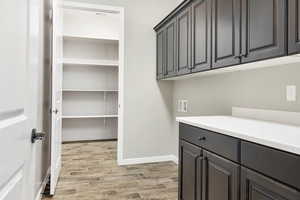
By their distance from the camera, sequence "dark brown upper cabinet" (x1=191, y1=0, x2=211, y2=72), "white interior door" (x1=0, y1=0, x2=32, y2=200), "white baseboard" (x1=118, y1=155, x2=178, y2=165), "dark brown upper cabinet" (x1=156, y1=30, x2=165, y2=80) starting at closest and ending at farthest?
1. "white interior door" (x1=0, y1=0, x2=32, y2=200)
2. "dark brown upper cabinet" (x1=191, y1=0, x2=211, y2=72)
3. "dark brown upper cabinet" (x1=156, y1=30, x2=165, y2=80)
4. "white baseboard" (x1=118, y1=155, x2=178, y2=165)

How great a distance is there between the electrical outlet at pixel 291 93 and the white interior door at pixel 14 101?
1.71 meters

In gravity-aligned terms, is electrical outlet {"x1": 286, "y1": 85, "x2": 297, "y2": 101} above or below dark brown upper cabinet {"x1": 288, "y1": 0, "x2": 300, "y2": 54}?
below

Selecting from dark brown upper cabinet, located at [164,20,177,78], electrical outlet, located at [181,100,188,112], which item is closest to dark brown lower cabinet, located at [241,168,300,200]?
dark brown upper cabinet, located at [164,20,177,78]

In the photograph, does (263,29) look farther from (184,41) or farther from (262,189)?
(184,41)

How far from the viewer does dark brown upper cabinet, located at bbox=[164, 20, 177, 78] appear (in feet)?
9.80

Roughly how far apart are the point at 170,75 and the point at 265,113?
1.49m

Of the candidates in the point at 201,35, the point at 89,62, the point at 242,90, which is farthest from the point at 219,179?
the point at 89,62

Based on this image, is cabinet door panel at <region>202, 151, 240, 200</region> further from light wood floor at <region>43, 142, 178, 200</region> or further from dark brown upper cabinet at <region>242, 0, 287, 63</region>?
light wood floor at <region>43, 142, 178, 200</region>

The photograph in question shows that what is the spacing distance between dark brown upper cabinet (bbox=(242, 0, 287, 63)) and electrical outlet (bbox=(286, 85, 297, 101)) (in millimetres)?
371

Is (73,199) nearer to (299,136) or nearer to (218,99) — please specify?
(218,99)

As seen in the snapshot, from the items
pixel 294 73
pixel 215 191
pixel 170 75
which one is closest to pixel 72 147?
pixel 170 75

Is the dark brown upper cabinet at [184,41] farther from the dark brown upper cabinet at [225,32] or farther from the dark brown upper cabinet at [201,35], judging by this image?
the dark brown upper cabinet at [225,32]

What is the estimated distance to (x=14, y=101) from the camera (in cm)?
76

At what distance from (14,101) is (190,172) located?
1521 millimetres
